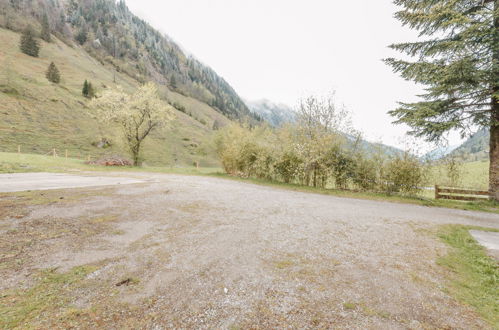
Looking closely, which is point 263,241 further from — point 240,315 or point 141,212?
point 141,212

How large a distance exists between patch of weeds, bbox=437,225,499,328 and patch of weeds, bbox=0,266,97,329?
5.27 m

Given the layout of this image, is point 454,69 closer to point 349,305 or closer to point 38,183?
point 349,305

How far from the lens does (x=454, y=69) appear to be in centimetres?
970

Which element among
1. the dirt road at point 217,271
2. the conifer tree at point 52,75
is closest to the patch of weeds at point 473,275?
the dirt road at point 217,271

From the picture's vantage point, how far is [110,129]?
137 feet

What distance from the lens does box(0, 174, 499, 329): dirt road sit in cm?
237

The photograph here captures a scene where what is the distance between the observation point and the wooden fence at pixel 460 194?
10927 mm

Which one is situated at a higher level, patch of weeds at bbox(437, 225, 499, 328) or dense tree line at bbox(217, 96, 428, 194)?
dense tree line at bbox(217, 96, 428, 194)

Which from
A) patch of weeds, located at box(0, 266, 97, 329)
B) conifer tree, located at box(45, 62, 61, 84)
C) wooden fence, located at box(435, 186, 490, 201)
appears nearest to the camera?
patch of weeds, located at box(0, 266, 97, 329)

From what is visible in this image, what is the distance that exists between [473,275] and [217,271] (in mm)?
4647

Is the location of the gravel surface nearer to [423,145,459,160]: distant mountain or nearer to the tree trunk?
the tree trunk

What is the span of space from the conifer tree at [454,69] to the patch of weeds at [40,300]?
591 inches

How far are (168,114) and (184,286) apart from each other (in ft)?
89.2

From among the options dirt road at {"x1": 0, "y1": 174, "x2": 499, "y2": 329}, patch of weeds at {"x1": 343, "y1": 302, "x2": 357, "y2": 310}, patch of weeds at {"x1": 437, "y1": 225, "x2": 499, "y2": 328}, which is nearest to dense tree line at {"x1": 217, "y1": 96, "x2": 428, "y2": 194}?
dirt road at {"x1": 0, "y1": 174, "x2": 499, "y2": 329}
